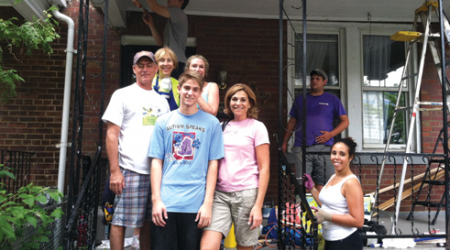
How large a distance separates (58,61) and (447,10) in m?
6.16

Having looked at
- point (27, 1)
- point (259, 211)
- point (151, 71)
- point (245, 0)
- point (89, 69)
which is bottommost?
point (259, 211)

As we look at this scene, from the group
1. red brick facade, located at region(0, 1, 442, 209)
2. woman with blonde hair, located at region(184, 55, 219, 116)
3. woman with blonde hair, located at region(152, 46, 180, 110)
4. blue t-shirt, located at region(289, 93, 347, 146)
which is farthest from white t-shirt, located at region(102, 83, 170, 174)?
red brick facade, located at region(0, 1, 442, 209)

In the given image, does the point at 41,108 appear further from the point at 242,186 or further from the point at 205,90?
the point at 242,186

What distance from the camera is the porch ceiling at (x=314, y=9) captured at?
511 cm

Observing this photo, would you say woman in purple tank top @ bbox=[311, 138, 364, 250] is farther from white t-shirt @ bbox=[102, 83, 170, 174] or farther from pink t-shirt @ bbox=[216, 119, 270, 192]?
white t-shirt @ bbox=[102, 83, 170, 174]

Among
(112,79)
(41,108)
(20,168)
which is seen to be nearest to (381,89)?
(112,79)

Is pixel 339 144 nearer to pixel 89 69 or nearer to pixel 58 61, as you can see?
pixel 89 69

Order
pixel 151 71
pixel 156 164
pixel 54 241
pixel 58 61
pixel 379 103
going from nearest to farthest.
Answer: pixel 156 164 < pixel 151 71 < pixel 54 241 < pixel 58 61 < pixel 379 103

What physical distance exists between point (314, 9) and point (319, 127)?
2219 mm

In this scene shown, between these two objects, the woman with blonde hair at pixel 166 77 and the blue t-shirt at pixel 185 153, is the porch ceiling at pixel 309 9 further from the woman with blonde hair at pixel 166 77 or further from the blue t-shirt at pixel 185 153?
the blue t-shirt at pixel 185 153

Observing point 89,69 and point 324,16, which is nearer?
point 89,69

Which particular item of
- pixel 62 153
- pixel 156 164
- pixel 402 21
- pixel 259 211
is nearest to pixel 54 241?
pixel 62 153

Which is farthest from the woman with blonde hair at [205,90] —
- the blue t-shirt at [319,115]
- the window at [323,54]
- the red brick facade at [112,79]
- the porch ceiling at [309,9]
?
the window at [323,54]

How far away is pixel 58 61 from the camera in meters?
5.10
